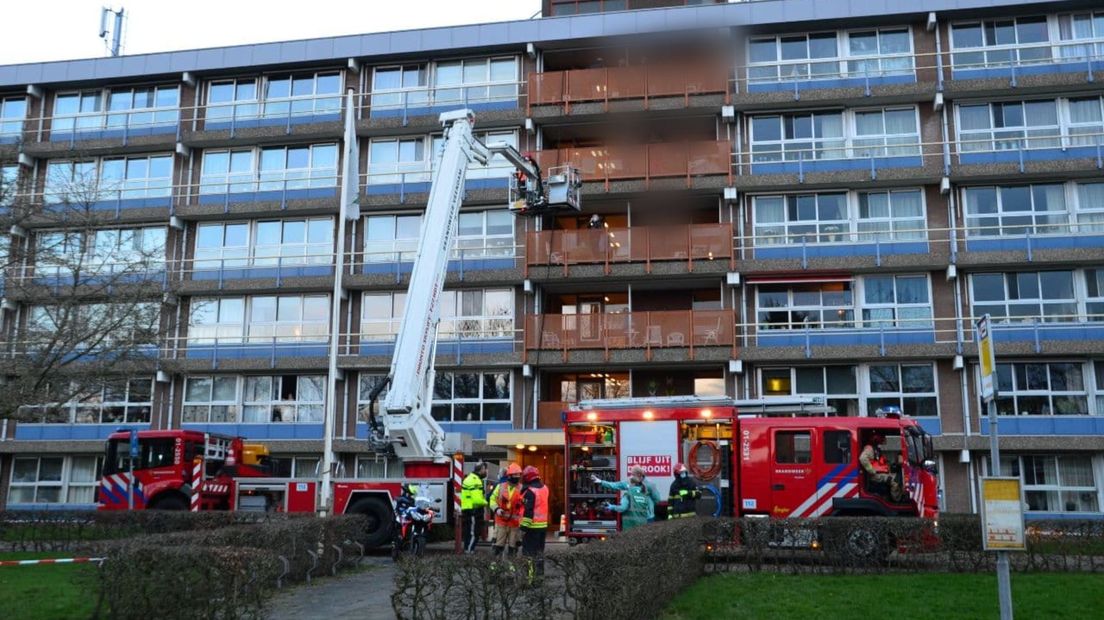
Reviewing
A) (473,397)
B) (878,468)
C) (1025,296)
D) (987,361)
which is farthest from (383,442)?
(1025,296)

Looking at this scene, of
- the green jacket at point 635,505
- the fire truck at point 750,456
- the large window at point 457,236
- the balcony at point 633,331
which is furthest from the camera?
the large window at point 457,236

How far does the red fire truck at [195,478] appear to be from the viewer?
21.3 m

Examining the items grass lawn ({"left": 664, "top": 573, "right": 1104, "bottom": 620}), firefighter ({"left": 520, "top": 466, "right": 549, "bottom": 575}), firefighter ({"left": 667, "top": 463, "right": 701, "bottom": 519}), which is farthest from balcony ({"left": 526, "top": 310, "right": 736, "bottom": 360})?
firefighter ({"left": 520, "top": 466, "right": 549, "bottom": 575})

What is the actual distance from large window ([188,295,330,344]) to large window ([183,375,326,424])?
126cm

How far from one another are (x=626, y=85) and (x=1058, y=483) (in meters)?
16.6

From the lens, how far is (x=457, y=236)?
30906mm

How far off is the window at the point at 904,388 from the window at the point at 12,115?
97.3 ft

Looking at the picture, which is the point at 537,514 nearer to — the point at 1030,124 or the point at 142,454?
the point at 142,454

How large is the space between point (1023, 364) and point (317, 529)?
67.4ft

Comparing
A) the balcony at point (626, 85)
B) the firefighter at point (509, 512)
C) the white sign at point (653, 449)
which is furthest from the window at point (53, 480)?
the firefighter at point (509, 512)

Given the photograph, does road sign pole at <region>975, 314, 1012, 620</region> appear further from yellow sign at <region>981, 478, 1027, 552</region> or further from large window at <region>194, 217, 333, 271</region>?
large window at <region>194, 217, 333, 271</region>

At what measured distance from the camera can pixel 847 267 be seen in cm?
2778

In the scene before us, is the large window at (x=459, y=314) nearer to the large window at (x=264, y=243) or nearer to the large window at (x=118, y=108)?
the large window at (x=264, y=243)

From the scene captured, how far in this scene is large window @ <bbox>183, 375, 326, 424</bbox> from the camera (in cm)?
3056
